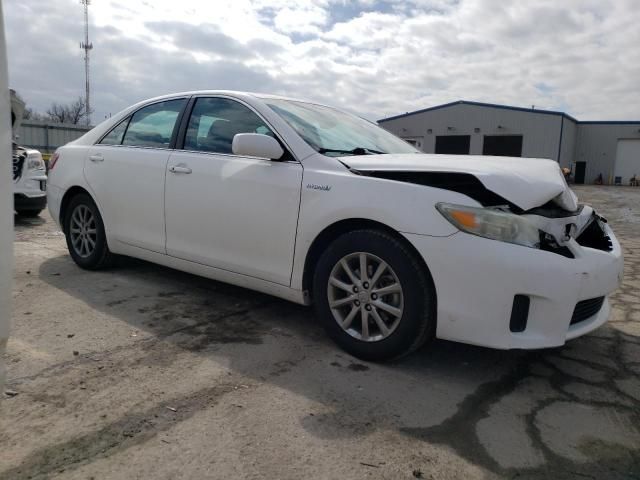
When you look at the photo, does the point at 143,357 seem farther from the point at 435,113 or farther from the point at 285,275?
the point at 435,113

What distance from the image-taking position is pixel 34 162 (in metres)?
7.46

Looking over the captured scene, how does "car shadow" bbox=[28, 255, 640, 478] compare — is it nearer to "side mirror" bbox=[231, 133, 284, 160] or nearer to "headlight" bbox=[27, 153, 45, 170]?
"side mirror" bbox=[231, 133, 284, 160]

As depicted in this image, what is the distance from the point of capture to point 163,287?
4.30m

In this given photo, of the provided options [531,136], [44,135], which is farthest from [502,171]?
[531,136]

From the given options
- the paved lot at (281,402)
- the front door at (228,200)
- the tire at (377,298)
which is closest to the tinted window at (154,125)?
the front door at (228,200)

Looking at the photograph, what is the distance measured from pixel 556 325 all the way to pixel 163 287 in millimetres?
3044

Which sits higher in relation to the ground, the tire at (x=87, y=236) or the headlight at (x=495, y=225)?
the headlight at (x=495, y=225)

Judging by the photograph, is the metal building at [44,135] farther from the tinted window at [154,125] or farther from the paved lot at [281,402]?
the paved lot at [281,402]

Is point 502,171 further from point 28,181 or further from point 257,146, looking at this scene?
point 28,181

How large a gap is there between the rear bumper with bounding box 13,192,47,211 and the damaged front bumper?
261 inches

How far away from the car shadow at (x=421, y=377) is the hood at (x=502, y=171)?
96 centimetres

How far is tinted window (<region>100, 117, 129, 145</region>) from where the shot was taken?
4.50 m

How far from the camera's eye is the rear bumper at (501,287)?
2488mm

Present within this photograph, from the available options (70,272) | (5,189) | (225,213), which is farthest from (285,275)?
(70,272)
